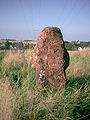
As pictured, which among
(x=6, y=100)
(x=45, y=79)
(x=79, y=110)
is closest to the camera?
(x=6, y=100)

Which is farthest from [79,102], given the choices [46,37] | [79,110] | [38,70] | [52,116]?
[46,37]

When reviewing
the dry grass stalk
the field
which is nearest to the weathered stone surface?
the field

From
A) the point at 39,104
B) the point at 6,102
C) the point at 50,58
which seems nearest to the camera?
the point at 6,102

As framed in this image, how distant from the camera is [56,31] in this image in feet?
22.9

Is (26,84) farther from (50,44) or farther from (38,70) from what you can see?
(50,44)

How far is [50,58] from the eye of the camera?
22.0ft

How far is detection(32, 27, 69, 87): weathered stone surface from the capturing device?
6574 millimetres

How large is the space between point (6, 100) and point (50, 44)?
237cm

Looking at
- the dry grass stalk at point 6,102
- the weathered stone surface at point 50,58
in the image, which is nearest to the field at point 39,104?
the dry grass stalk at point 6,102

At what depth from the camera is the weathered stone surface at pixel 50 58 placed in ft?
21.6

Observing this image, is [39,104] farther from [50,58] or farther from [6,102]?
[50,58]

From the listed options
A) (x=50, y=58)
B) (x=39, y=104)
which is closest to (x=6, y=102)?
(x=39, y=104)

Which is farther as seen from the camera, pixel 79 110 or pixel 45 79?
pixel 45 79

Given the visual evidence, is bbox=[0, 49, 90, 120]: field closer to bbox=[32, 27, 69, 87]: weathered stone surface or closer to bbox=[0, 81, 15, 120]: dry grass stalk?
bbox=[0, 81, 15, 120]: dry grass stalk
